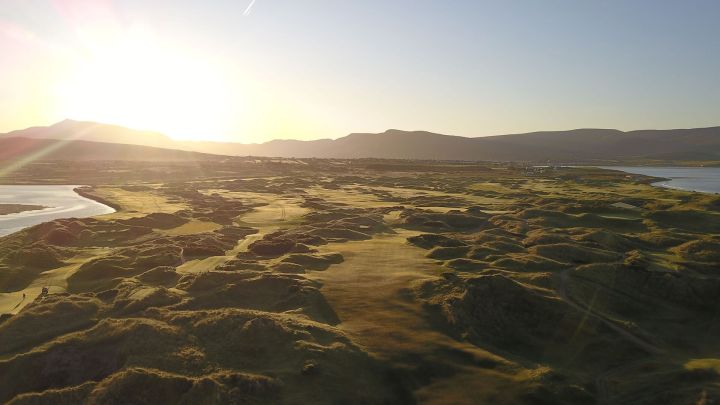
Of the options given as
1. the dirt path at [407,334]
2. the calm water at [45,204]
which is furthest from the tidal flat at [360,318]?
the calm water at [45,204]

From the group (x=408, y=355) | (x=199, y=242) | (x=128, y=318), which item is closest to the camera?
(x=408, y=355)

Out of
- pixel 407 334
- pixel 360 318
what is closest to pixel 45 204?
pixel 360 318

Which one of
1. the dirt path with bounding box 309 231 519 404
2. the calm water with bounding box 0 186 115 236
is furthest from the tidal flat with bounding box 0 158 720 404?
the calm water with bounding box 0 186 115 236

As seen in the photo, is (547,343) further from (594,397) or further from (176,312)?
(176,312)

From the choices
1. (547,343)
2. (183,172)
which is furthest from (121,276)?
(183,172)

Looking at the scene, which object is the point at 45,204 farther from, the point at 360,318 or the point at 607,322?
the point at 607,322

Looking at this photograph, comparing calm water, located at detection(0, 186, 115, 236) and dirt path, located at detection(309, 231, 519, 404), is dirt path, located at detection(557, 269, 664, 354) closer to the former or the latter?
dirt path, located at detection(309, 231, 519, 404)

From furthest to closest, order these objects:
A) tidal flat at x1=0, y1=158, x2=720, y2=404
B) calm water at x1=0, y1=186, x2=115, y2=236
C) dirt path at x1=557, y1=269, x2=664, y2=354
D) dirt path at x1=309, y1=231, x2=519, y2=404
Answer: calm water at x1=0, y1=186, x2=115, y2=236, dirt path at x1=557, y1=269, x2=664, y2=354, dirt path at x1=309, y1=231, x2=519, y2=404, tidal flat at x1=0, y1=158, x2=720, y2=404
